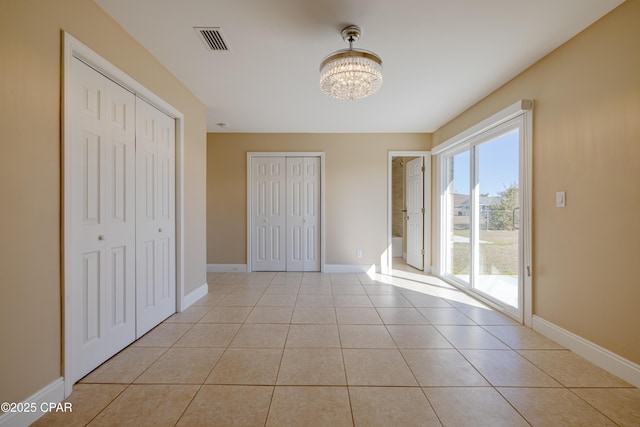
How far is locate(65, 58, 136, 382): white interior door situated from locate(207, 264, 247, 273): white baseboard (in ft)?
8.68

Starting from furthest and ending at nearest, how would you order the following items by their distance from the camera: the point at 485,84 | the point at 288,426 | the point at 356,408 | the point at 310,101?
the point at 310,101
the point at 485,84
the point at 356,408
the point at 288,426

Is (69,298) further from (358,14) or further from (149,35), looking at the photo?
(358,14)

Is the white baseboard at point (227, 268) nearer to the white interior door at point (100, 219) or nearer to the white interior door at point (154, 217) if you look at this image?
Result: the white interior door at point (154, 217)

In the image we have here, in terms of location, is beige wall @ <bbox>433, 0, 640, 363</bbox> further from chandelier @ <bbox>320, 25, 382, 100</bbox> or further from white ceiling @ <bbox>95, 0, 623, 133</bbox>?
chandelier @ <bbox>320, 25, 382, 100</bbox>

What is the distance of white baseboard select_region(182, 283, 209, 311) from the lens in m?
3.15

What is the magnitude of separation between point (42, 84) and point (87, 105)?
35cm

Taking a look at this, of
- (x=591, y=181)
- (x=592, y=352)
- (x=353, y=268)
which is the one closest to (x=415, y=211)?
(x=353, y=268)

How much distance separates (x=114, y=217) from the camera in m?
2.10

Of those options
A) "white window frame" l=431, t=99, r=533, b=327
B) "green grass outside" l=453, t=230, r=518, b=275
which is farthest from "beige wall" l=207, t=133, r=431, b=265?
"white window frame" l=431, t=99, r=533, b=327

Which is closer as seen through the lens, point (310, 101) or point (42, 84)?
point (42, 84)

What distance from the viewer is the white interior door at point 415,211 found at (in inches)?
203

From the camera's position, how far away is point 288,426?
1429 millimetres

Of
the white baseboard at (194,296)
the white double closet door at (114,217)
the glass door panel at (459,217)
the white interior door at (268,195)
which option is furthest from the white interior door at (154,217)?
the glass door panel at (459,217)

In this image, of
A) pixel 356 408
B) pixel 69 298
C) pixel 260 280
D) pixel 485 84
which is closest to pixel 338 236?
pixel 260 280
